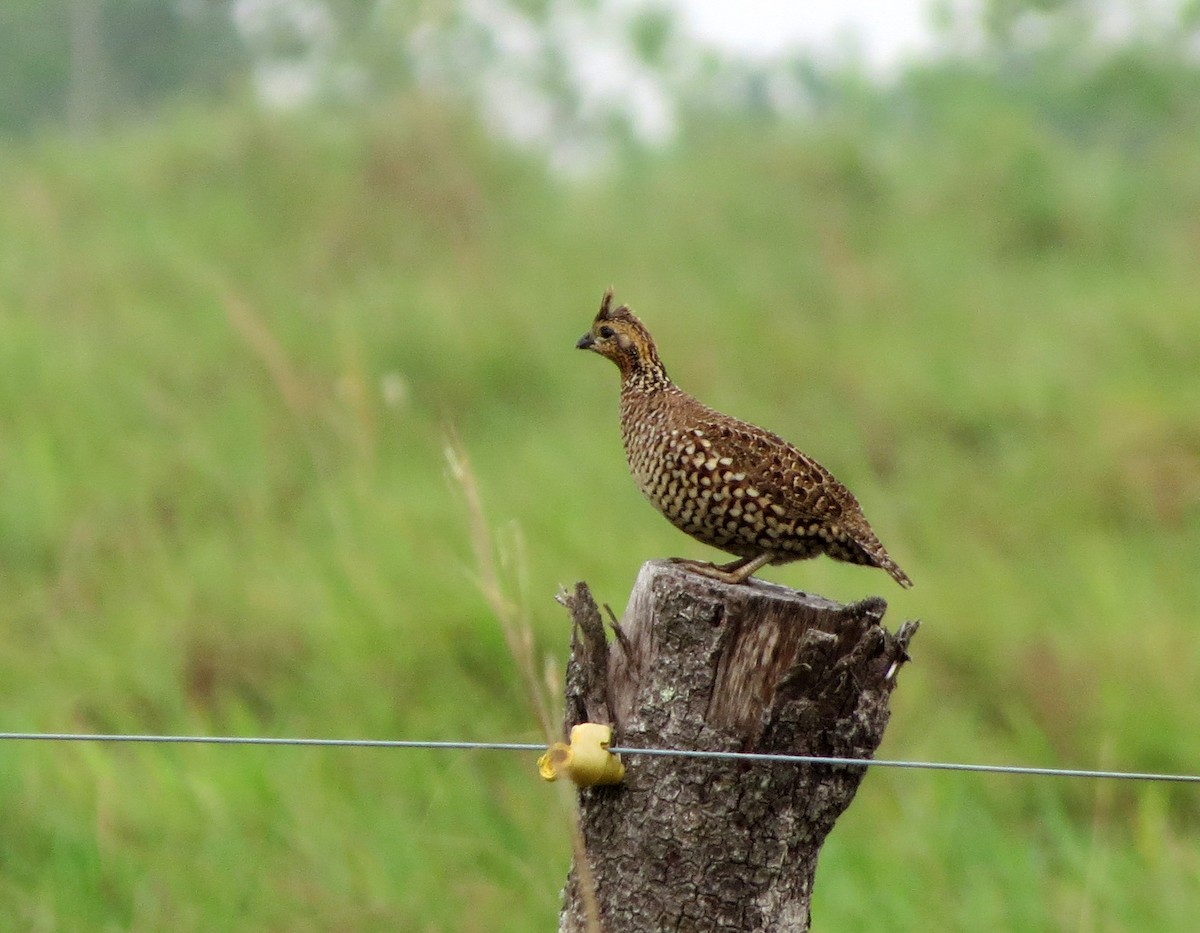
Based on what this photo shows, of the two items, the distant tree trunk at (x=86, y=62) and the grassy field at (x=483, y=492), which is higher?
the distant tree trunk at (x=86, y=62)

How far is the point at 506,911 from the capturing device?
144 inches

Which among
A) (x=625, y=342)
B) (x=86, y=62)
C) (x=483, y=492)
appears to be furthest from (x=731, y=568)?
(x=86, y=62)

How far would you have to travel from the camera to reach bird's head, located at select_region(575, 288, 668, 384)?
10.4 feet

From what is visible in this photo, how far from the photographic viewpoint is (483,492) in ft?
20.6

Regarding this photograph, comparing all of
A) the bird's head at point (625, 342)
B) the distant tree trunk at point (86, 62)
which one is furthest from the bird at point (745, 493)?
the distant tree trunk at point (86, 62)

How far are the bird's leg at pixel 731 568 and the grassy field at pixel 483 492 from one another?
1.05ft

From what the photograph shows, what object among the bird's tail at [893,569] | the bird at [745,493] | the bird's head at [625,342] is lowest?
the bird's tail at [893,569]

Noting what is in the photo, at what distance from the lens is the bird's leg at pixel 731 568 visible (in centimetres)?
250

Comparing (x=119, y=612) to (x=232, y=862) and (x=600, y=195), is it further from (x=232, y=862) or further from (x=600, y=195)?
(x=600, y=195)

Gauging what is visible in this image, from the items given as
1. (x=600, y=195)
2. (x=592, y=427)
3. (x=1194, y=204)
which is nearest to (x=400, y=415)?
(x=592, y=427)

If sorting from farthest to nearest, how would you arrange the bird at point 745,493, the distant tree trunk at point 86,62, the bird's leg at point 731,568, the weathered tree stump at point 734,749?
1. the distant tree trunk at point 86,62
2. the bird at point 745,493
3. the bird's leg at point 731,568
4. the weathered tree stump at point 734,749

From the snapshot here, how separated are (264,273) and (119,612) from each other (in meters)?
4.38

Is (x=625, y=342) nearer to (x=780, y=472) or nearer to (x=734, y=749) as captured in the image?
(x=780, y=472)

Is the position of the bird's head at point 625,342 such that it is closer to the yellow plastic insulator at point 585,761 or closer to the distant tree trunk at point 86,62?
the yellow plastic insulator at point 585,761
